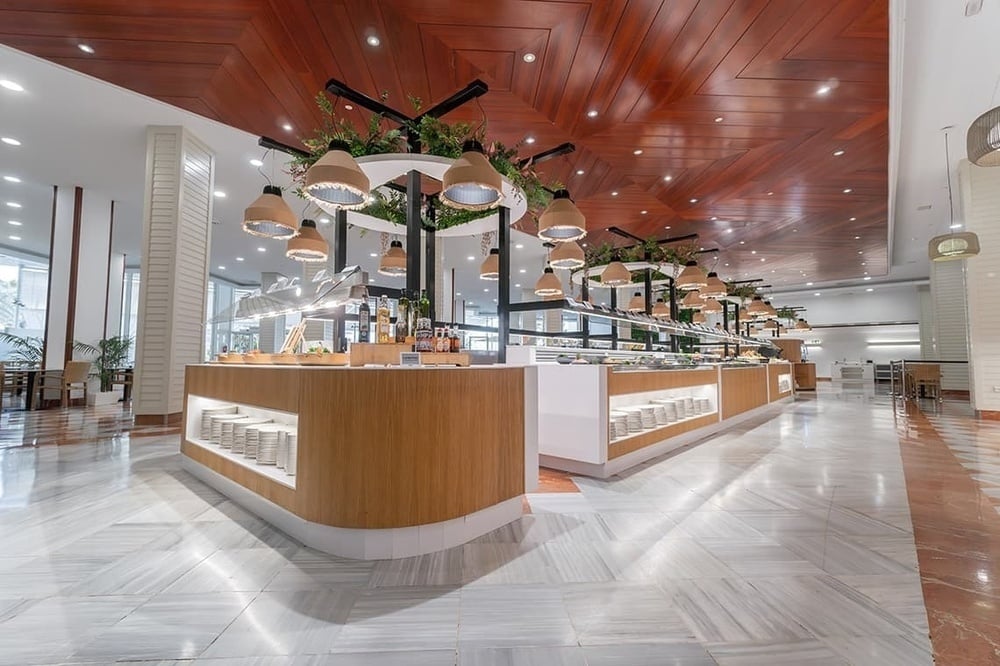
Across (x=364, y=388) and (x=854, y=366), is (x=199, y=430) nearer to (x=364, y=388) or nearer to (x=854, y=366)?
(x=364, y=388)

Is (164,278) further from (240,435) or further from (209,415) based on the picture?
(240,435)

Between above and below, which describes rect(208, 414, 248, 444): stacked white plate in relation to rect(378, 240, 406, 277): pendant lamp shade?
below

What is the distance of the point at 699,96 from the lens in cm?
529

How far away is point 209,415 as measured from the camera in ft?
13.1

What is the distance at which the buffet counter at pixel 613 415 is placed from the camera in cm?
402

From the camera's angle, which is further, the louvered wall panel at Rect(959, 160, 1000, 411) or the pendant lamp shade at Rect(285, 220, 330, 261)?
the louvered wall panel at Rect(959, 160, 1000, 411)

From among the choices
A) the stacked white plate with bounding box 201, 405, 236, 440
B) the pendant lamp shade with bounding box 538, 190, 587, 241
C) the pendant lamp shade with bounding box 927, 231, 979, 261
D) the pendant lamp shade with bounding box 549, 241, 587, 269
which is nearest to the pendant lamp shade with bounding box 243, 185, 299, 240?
the stacked white plate with bounding box 201, 405, 236, 440

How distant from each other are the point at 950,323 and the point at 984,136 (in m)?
13.1

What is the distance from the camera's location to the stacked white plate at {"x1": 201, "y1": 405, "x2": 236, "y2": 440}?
13.0 ft

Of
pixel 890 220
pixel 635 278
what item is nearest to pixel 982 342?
pixel 890 220

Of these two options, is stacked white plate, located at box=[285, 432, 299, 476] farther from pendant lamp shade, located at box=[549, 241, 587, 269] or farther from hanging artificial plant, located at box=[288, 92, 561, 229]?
pendant lamp shade, located at box=[549, 241, 587, 269]

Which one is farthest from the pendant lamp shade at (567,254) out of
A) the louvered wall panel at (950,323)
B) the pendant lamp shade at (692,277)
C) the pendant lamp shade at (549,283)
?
the louvered wall panel at (950,323)

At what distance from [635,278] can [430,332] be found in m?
6.87

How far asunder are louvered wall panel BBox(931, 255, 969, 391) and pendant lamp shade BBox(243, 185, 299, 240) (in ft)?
55.5
